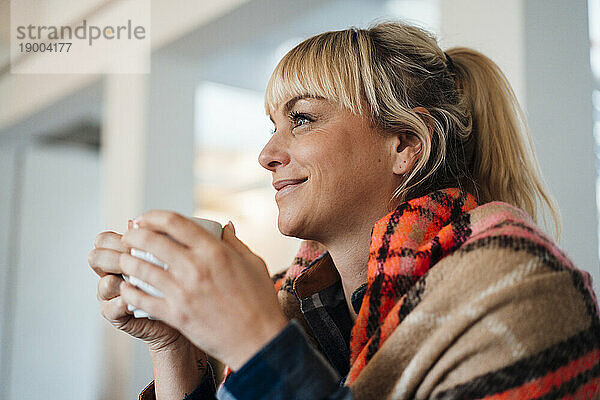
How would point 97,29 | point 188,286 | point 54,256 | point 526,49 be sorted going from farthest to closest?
point 54,256, point 97,29, point 526,49, point 188,286

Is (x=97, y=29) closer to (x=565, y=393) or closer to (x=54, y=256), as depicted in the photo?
(x=54, y=256)

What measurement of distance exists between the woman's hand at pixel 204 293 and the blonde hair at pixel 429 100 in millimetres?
442

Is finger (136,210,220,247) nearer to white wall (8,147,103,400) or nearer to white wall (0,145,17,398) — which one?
white wall (8,147,103,400)

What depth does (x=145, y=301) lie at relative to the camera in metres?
0.71

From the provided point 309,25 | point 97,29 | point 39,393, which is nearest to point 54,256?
point 39,393

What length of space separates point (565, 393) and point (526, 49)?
82cm

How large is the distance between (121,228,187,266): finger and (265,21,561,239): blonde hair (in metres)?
0.47

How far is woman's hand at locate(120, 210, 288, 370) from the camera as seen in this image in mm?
685

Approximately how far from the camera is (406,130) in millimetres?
1088

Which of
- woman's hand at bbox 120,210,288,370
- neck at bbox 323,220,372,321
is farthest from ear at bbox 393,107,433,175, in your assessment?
woman's hand at bbox 120,210,288,370

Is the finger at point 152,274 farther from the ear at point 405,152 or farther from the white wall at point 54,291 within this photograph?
the white wall at point 54,291

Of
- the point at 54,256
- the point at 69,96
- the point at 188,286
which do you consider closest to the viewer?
the point at 188,286

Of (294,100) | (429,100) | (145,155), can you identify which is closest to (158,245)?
(294,100)

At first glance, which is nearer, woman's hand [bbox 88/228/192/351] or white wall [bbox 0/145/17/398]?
woman's hand [bbox 88/228/192/351]
